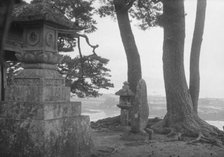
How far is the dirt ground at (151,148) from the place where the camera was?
797 cm

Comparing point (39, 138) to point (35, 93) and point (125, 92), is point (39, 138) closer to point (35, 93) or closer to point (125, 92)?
point (35, 93)

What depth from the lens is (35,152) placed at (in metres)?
5.29

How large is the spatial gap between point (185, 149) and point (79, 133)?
3.89 metres

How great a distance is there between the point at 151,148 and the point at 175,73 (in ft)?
13.9

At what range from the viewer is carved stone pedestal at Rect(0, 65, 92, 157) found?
5.34 metres

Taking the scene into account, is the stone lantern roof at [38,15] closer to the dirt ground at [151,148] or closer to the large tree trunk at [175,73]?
the dirt ground at [151,148]

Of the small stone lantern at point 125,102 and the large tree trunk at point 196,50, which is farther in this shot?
the large tree trunk at point 196,50

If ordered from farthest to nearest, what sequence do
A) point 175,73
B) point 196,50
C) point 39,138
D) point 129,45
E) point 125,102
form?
point 129,45 < point 196,50 < point 125,102 < point 175,73 < point 39,138

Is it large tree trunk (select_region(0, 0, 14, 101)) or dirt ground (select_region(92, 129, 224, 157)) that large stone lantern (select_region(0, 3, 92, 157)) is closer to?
dirt ground (select_region(92, 129, 224, 157))

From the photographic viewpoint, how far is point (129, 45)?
15.7 m

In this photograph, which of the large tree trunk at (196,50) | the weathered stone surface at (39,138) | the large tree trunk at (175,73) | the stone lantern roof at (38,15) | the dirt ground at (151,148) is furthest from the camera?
the large tree trunk at (196,50)

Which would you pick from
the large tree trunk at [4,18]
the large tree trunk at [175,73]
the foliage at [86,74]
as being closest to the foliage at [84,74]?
the foliage at [86,74]

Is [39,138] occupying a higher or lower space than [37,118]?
lower

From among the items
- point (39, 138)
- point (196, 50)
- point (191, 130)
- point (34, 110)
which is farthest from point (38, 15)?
point (196, 50)
